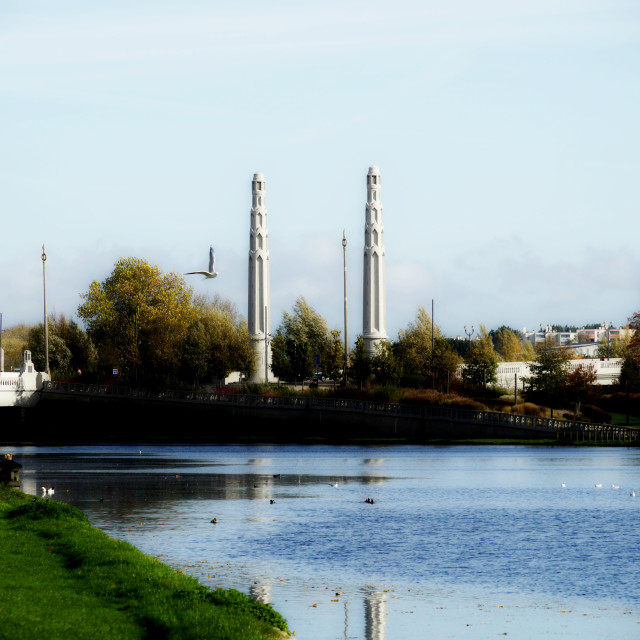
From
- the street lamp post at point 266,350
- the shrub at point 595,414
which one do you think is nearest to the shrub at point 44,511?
the shrub at point 595,414

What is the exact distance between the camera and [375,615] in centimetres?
2342

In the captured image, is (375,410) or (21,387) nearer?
(375,410)

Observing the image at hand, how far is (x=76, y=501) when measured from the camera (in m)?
46.6

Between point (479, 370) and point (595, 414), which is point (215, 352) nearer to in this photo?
point (479, 370)

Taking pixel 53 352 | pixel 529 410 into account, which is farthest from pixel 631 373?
pixel 53 352

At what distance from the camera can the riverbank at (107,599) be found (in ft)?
59.9

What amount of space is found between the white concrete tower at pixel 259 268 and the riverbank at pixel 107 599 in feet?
358

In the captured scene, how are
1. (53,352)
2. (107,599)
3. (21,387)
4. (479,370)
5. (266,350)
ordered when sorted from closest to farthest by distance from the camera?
(107,599)
(21,387)
(479,370)
(266,350)
(53,352)

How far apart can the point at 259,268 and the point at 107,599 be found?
386ft

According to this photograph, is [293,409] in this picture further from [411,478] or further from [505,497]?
[505,497]

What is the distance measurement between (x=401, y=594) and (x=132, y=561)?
5.82 m

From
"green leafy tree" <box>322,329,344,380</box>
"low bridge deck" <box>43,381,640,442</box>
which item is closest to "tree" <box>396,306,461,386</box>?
"green leafy tree" <box>322,329,344,380</box>

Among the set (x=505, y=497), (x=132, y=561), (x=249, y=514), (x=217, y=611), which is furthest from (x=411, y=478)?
(x=217, y=611)

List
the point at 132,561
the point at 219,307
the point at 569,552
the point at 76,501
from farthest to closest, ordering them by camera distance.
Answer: the point at 219,307, the point at 76,501, the point at 569,552, the point at 132,561
